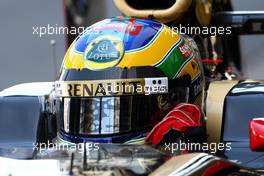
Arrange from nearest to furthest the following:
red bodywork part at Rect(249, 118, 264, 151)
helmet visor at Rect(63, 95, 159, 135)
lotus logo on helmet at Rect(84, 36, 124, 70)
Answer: red bodywork part at Rect(249, 118, 264, 151)
helmet visor at Rect(63, 95, 159, 135)
lotus logo on helmet at Rect(84, 36, 124, 70)

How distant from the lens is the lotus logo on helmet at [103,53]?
2.97 m

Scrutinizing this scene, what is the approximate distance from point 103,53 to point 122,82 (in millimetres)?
146

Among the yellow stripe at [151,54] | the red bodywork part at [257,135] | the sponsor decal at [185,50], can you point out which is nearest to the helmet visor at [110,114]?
the yellow stripe at [151,54]

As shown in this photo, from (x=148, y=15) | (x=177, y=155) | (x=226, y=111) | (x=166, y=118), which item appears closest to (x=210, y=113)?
(x=226, y=111)

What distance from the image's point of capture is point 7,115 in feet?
11.4

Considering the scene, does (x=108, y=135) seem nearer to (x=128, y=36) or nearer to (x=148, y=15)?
(x=128, y=36)

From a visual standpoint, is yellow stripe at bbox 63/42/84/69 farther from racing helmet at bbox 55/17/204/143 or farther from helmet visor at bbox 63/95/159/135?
helmet visor at bbox 63/95/159/135

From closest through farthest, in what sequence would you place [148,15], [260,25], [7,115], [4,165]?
[4,165], [7,115], [148,15], [260,25]

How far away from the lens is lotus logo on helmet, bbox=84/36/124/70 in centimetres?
297

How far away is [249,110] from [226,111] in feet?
0.29

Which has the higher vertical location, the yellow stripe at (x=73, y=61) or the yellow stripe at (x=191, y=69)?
the yellow stripe at (x=73, y=61)

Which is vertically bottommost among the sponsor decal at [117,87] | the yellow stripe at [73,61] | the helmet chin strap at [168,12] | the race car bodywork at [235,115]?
the race car bodywork at [235,115]

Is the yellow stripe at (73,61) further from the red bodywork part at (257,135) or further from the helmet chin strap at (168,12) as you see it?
the red bodywork part at (257,135)

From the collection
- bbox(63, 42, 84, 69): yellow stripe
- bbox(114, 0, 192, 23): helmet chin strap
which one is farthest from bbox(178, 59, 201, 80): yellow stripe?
bbox(114, 0, 192, 23): helmet chin strap
